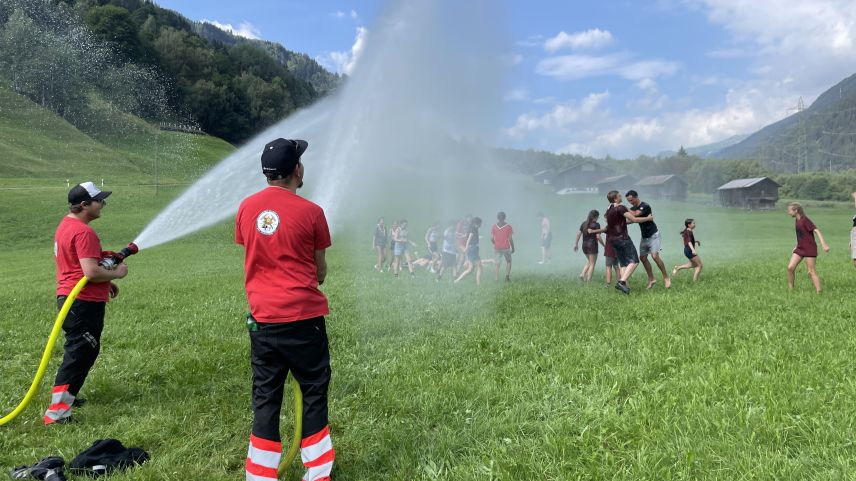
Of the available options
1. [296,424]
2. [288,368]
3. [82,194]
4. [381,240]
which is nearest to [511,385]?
[296,424]

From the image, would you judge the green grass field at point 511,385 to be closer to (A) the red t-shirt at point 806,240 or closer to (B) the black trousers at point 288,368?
(B) the black trousers at point 288,368

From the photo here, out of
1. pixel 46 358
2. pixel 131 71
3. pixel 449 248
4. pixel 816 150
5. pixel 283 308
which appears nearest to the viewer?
pixel 283 308

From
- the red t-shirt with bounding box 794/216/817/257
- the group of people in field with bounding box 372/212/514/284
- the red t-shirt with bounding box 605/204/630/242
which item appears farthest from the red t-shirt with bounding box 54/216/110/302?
the red t-shirt with bounding box 794/216/817/257

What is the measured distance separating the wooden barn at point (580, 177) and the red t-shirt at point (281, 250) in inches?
3914

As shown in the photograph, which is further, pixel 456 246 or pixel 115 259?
pixel 456 246

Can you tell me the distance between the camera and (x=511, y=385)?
232 inches

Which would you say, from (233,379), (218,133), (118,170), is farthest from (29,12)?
(233,379)

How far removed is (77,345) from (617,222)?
431 inches

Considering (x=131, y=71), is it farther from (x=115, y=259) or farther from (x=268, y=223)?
(x=268, y=223)

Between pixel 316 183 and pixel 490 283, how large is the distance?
591 cm

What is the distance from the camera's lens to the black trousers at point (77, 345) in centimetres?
561

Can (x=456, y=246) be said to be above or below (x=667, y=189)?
below

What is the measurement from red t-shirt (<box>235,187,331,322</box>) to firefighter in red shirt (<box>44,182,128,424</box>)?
Answer: 7.76ft

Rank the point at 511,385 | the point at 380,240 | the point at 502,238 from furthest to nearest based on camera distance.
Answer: the point at 380,240 → the point at 502,238 → the point at 511,385
